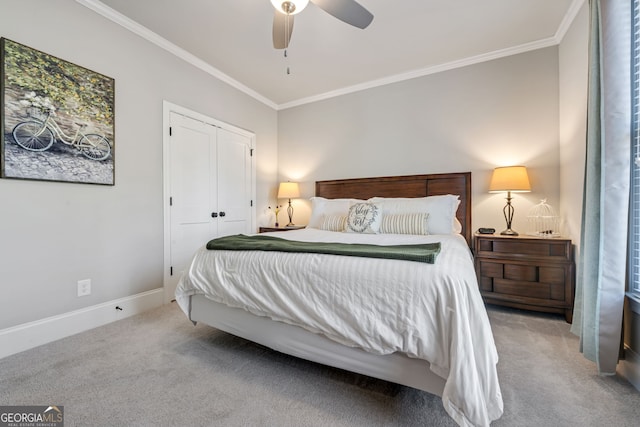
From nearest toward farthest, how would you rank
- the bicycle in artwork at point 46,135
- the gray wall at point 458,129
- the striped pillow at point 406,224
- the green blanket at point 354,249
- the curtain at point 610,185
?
the green blanket at point 354,249
the curtain at point 610,185
the bicycle in artwork at point 46,135
the striped pillow at point 406,224
the gray wall at point 458,129

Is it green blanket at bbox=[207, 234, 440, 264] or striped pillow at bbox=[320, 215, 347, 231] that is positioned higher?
striped pillow at bbox=[320, 215, 347, 231]

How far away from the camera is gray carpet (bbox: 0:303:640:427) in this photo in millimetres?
1273

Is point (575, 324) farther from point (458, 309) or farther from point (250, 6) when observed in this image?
point (250, 6)

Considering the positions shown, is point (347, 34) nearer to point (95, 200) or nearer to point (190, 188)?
point (190, 188)

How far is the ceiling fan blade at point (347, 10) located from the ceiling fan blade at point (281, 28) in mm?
298

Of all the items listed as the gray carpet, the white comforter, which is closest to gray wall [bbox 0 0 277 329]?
the gray carpet

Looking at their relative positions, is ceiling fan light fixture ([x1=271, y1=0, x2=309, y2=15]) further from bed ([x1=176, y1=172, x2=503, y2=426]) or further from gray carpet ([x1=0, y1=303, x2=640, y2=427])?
gray carpet ([x1=0, y1=303, x2=640, y2=427])

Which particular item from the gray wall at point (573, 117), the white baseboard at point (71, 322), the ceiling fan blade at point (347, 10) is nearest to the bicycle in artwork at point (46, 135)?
the white baseboard at point (71, 322)

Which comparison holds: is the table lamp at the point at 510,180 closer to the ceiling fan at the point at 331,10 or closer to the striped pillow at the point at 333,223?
the striped pillow at the point at 333,223

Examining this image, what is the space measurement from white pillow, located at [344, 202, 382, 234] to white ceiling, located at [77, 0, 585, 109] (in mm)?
1740

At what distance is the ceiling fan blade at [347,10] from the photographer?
1790 millimetres

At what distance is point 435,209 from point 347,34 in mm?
1972

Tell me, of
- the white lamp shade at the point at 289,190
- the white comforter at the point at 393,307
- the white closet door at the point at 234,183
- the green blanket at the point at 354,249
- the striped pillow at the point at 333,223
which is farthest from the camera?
the white lamp shade at the point at 289,190

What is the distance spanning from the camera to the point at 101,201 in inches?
92.4
